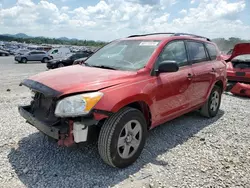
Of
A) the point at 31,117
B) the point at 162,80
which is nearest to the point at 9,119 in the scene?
the point at 31,117

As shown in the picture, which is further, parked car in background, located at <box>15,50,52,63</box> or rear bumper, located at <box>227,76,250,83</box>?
parked car in background, located at <box>15,50,52,63</box>

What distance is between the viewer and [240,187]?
280 centimetres

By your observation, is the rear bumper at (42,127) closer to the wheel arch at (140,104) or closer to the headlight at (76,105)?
the headlight at (76,105)

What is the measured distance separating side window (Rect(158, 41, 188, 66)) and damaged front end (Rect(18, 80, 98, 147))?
5.18 ft

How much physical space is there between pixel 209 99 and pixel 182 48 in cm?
155

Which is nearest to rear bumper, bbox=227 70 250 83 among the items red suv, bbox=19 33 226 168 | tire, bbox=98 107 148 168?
red suv, bbox=19 33 226 168

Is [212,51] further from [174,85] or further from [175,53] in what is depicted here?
[174,85]

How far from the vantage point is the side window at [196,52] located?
441cm

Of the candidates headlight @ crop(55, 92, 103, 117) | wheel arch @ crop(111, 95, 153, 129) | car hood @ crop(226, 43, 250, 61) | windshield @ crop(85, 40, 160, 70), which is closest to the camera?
headlight @ crop(55, 92, 103, 117)

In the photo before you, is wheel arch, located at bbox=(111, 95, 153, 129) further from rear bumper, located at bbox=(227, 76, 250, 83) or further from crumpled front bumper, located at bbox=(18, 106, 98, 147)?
rear bumper, located at bbox=(227, 76, 250, 83)

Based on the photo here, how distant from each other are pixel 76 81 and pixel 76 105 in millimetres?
451

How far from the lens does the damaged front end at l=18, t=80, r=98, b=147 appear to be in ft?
8.75

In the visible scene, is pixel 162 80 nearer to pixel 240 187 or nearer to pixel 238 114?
pixel 240 187

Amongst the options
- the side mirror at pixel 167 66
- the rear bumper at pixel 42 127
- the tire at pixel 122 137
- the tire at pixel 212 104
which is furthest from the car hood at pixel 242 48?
the rear bumper at pixel 42 127
